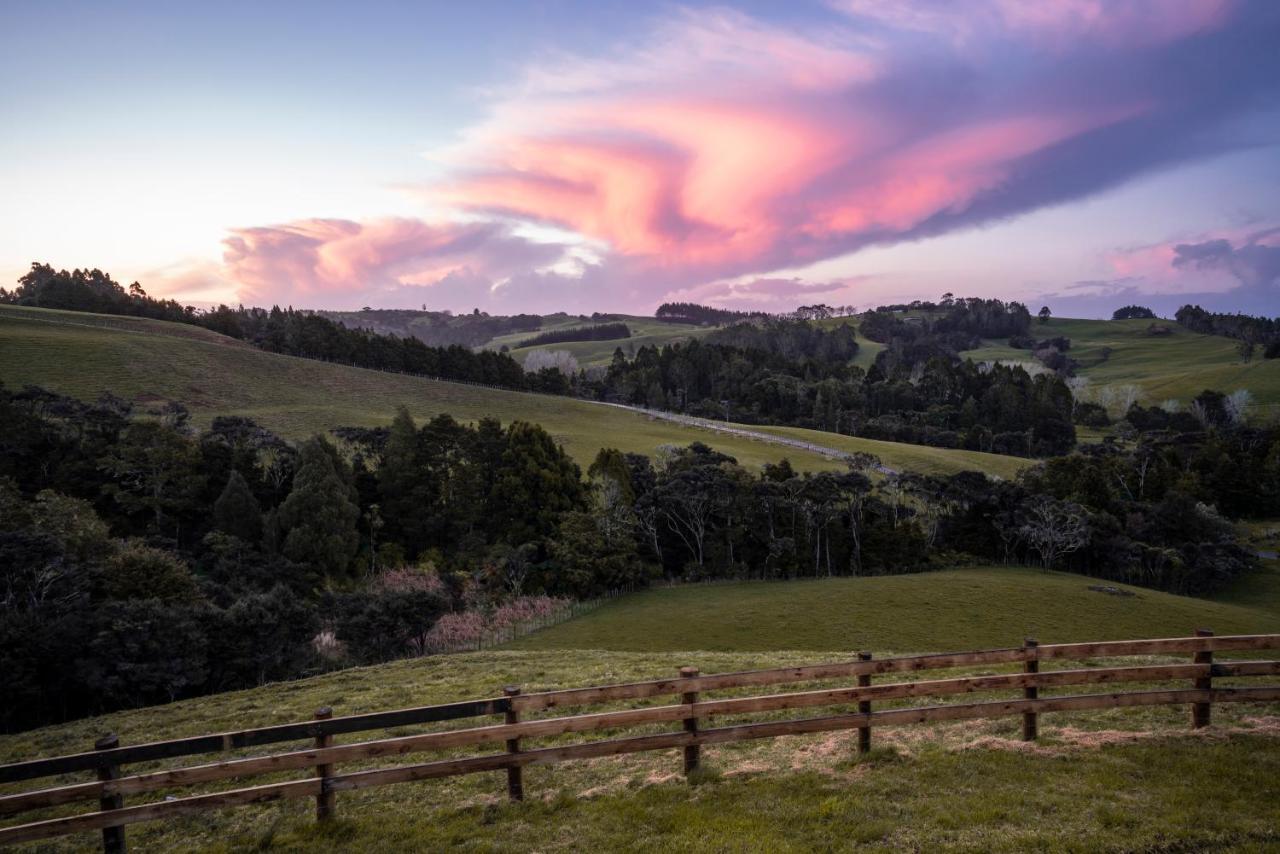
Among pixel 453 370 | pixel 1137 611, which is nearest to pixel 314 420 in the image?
pixel 453 370

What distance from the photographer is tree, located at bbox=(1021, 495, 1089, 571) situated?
51.3 m

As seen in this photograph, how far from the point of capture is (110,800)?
8.20m

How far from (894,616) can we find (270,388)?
8462 centimetres

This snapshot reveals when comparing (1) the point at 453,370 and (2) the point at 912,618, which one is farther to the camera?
(1) the point at 453,370

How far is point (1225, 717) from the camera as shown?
11.0m

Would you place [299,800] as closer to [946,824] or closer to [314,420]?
[946,824]

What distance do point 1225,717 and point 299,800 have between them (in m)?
15.8

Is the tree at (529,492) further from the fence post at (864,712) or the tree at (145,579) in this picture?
the fence post at (864,712)

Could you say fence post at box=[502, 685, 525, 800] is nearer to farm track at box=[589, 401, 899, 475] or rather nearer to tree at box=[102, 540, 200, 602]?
tree at box=[102, 540, 200, 602]

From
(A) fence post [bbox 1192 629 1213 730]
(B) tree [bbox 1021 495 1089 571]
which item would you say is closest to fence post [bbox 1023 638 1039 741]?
(A) fence post [bbox 1192 629 1213 730]

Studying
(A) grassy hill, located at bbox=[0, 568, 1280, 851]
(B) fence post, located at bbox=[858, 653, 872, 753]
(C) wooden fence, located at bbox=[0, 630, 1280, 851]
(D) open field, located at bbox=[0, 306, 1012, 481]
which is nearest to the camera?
(A) grassy hill, located at bbox=[0, 568, 1280, 851]

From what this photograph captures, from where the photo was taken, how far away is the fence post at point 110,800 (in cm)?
812

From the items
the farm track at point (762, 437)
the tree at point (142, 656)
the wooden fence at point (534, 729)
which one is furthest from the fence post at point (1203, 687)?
the farm track at point (762, 437)

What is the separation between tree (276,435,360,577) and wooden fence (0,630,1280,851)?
3720cm
